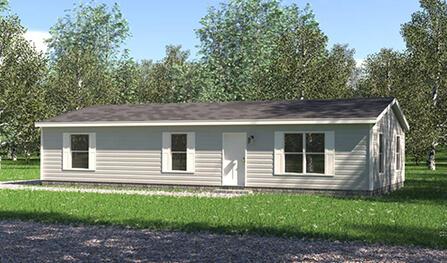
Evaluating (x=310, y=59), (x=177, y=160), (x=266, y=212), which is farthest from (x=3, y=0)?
(x=266, y=212)

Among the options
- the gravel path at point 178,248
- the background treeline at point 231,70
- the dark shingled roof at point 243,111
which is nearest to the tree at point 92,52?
the background treeline at point 231,70

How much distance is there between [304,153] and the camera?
20500 millimetres

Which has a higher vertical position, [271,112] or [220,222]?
[271,112]

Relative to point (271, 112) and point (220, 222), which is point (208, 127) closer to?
point (271, 112)

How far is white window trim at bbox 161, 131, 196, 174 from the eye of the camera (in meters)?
22.2

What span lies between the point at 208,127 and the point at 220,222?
9.46m

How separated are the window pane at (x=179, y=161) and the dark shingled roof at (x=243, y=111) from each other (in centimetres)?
140

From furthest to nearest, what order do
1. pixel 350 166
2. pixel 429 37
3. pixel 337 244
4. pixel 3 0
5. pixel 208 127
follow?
pixel 3 0, pixel 429 37, pixel 208 127, pixel 350 166, pixel 337 244

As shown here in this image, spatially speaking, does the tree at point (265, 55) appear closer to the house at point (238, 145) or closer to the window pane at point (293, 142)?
the house at point (238, 145)

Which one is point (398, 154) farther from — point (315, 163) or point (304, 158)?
point (304, 158)

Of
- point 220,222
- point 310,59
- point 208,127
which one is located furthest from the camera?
point 310,59

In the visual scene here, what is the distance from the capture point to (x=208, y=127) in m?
22.0

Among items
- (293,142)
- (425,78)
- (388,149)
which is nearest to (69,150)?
(293,142)

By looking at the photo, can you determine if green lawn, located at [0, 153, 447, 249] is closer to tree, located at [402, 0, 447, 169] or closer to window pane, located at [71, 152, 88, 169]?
window pane, located at [71, 152, 88, 169]
